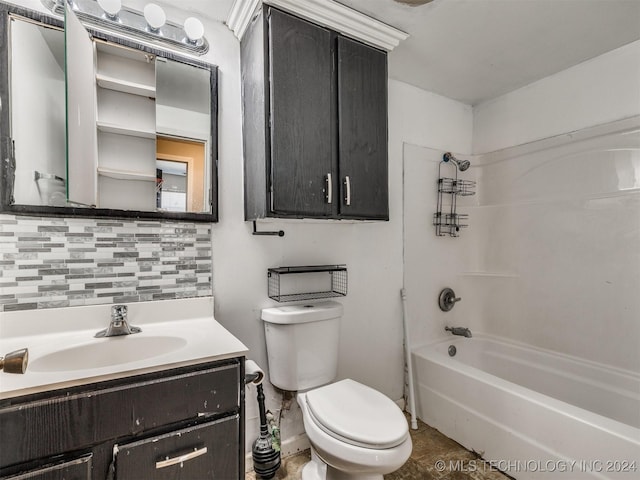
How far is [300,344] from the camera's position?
150cm

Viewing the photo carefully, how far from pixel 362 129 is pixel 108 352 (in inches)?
54.4

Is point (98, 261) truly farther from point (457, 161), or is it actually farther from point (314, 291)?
point (457, 161)

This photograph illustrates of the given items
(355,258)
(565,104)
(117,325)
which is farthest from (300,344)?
(565,104)

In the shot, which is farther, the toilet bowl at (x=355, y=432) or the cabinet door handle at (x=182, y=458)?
the toilet bowl at (x=355, y=432)

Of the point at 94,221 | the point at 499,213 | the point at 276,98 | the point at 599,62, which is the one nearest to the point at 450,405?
the point at 499,213

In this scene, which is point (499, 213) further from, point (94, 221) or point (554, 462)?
point (94, 221)

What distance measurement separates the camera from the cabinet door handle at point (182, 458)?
88 centimetres

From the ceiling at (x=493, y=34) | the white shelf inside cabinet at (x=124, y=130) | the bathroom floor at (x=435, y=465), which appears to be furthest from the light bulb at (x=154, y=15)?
the bathroom floor at (x=435, y=465)

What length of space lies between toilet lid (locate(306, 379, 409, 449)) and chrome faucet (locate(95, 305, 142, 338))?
30.3 inches

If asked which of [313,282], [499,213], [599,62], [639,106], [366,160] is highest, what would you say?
[599,62]

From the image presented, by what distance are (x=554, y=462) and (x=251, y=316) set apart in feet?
4.84

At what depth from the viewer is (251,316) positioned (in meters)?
1.57

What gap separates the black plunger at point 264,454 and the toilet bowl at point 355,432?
0.64 ft

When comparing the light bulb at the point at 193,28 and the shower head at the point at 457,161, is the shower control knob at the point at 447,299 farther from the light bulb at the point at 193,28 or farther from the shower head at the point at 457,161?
the light bulb at the point at 193,28
